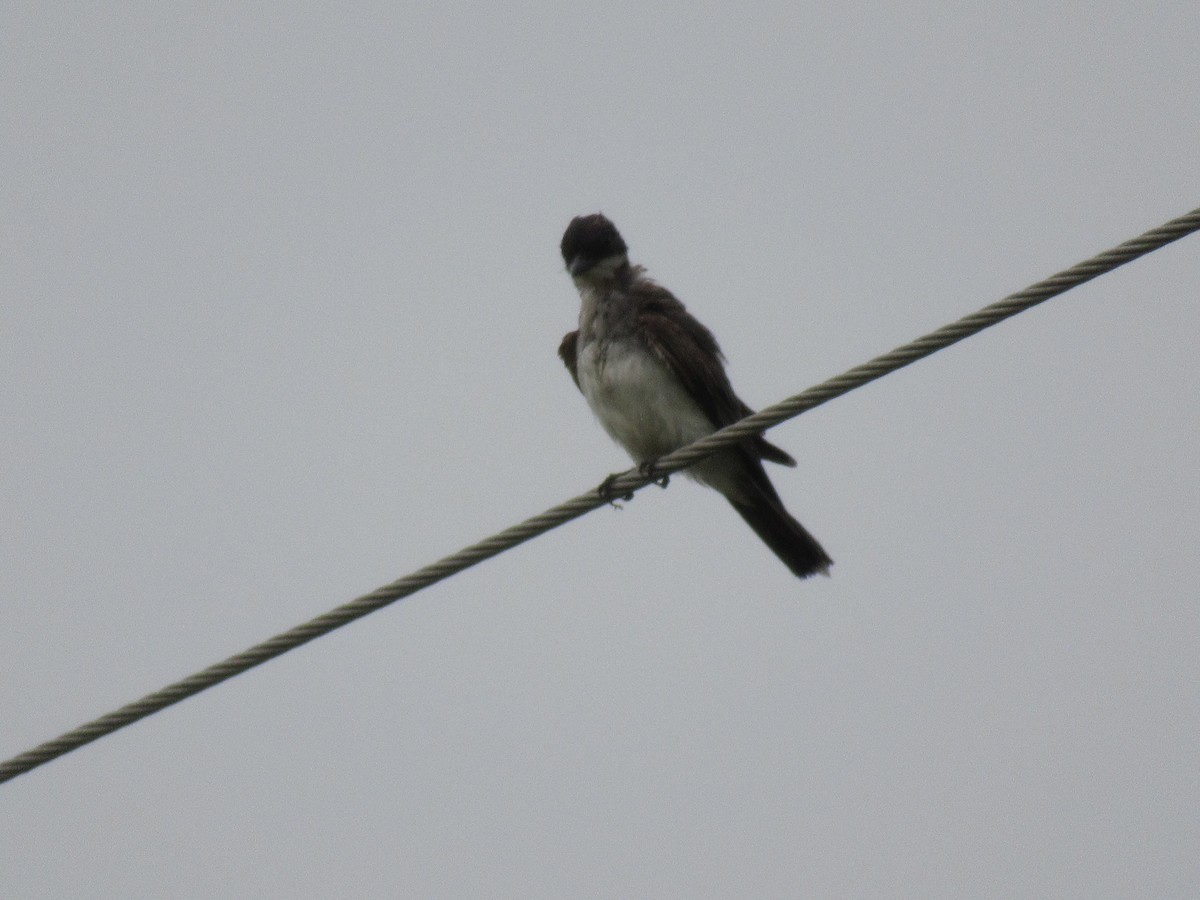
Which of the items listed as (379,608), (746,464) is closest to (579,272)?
(746,464)

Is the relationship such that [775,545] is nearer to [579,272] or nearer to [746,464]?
[746,464]

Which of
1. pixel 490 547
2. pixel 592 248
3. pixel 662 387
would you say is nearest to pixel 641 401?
pixel 662 387

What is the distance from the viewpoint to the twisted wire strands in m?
4.34

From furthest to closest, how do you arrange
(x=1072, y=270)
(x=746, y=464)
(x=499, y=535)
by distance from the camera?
(x=746, y=464), (x=499, y=535), (x=1072, y=270)

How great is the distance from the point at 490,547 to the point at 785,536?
264 cm

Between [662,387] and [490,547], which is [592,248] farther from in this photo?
[490,547]

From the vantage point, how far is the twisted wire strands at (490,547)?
14.2 ft

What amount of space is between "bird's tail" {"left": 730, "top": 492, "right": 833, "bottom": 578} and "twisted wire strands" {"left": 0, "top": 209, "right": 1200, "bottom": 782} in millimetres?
2299

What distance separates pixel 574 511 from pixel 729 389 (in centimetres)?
217

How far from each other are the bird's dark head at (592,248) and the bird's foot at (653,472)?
1018 mm

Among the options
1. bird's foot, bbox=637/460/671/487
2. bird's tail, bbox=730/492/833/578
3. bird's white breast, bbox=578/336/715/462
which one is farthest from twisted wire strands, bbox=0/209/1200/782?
bird's tail, bbox=730/492/833/578

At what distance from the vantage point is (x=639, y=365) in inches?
271

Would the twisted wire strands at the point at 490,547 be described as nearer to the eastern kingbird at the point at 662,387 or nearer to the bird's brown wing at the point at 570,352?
the eastern kingbird at the point at 662,387

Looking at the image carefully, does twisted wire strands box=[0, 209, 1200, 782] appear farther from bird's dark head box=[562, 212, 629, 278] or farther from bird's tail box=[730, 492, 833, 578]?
bird's dark head box=[562, 212, 629, 278]
